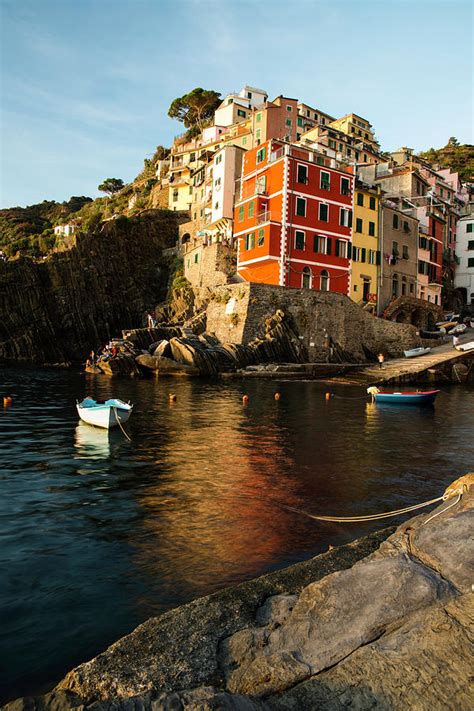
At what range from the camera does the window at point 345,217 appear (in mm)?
55406

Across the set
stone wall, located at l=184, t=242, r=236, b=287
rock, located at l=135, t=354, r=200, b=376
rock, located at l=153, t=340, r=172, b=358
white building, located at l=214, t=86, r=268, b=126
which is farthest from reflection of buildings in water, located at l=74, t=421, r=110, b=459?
white building, located at l=214, t=86, r=268, b=126

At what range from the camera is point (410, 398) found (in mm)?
32219

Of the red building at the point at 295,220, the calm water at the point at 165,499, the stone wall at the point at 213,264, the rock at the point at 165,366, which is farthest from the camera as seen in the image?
the stone wall at the point at 213,264

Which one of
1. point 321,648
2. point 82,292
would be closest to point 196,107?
point 82,292

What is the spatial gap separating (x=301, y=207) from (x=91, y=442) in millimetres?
39925

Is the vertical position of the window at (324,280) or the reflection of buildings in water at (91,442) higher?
the window at (324,280)

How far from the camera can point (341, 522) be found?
11.2m

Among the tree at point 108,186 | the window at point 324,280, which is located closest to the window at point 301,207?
the window at point 324,280

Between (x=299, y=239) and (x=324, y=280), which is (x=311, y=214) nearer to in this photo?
(x=299, y=239)

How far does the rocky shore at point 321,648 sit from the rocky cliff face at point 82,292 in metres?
66.9

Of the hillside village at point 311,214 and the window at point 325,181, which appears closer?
the hillside village at point 311,214

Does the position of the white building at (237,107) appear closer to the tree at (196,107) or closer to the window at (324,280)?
the tree at (196,107)

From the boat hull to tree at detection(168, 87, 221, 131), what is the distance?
10130 centimetres

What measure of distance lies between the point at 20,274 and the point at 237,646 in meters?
73.1
